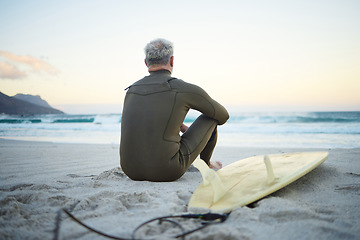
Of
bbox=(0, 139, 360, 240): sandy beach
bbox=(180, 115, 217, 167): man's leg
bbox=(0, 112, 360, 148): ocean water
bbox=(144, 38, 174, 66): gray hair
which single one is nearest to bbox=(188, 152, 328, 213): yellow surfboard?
bbox=(0, 139, 360, 240): sandy beach

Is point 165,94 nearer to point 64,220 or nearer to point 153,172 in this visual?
point 153,172

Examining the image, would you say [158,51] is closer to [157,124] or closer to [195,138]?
[157,124]

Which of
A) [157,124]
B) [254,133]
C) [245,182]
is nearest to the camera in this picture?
[245,182]

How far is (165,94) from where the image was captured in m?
2.01

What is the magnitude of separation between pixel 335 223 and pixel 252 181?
0.62 meters

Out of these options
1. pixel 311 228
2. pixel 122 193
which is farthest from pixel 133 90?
pixel 311 228

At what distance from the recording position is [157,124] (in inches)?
78.3

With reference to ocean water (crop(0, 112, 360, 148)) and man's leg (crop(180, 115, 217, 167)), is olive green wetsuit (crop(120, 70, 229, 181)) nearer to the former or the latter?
man's leg (crop(180, 115, 217, 167))

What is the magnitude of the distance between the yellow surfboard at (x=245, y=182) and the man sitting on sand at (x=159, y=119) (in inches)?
15.5

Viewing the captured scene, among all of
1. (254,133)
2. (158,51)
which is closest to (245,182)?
(158,51)

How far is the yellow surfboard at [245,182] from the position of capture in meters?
1.54

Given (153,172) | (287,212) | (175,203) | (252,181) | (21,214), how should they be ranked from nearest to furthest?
(287,212)
(21,214)
(175,203)
(252,181)
(153,172)

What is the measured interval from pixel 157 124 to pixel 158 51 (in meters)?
0.69

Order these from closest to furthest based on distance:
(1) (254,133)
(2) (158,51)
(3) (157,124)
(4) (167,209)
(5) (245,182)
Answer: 1. (4) (167,209)
2. (5) (245,182)
3. (3) (157,124)
4. (2) (158,51)
5. (1) (254,133)
